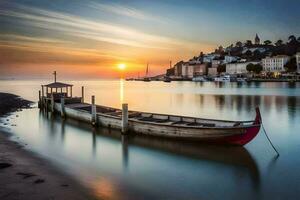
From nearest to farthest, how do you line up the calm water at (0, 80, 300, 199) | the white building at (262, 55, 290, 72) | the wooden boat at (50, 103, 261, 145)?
the calm water at (0, 80, 300, 199) < the wooden boat at (50, 103, 261, 145) < the white building at (262, 55, 290, 72)

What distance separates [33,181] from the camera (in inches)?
478

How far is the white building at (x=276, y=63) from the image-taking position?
179375 millimetres

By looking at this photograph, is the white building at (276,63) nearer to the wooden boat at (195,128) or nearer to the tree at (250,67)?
the tree at (250,67)

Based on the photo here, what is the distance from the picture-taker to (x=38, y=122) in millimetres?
31453

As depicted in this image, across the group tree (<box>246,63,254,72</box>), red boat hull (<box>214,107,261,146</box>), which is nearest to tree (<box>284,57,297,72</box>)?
tree (<box>246,63,254,72</box>)

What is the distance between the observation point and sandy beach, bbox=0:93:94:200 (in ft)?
35.6

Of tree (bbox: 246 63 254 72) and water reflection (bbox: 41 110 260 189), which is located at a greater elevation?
tree (bbox: 246 63 254 72)

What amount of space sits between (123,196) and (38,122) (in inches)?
898

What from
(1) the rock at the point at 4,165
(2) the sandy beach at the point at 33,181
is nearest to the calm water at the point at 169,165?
(2) the sandy beach at the point at 33,181

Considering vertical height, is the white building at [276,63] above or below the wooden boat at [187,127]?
above

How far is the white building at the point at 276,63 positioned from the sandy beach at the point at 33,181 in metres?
186

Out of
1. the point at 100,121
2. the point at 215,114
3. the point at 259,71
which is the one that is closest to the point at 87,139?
the point at 100,121

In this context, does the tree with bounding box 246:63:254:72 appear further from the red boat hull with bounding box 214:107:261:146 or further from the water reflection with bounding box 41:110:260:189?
the red boat hull with bounding box 214:107:261:146

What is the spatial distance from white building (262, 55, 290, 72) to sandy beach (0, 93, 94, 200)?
185553 millimetres
